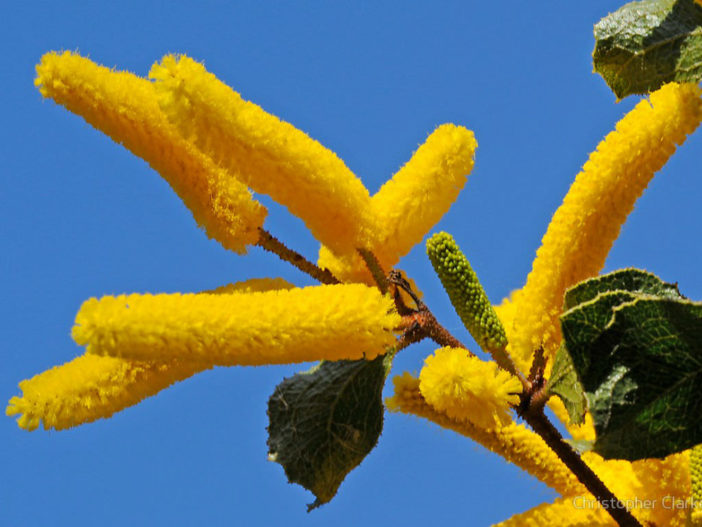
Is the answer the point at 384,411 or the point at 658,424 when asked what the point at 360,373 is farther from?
the point at 658,424

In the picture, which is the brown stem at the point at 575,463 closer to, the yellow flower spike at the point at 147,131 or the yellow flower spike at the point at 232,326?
the yellow flower spike at the point at 232,326

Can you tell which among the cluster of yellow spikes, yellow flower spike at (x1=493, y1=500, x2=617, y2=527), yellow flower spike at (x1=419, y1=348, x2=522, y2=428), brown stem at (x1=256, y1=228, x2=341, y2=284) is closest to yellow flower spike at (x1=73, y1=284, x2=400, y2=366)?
Answer: the cluster of yellow spikes

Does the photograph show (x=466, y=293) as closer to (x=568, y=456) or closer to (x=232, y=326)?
(x=568, y=456)

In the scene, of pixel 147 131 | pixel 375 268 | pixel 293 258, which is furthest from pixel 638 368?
Result: pixel 147 131

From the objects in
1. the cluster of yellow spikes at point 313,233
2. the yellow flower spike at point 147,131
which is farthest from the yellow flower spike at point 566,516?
the yellow flower spike at point 147,131

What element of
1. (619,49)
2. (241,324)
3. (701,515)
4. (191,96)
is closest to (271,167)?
(191,96)

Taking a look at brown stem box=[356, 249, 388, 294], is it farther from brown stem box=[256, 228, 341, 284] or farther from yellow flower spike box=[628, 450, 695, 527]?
yellow flower spike box=[628, 450, 695, 527]

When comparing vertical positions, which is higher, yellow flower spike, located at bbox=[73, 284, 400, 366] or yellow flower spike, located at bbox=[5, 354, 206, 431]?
yellow flower spike, located at bbox=[5, 354, 206, 431]

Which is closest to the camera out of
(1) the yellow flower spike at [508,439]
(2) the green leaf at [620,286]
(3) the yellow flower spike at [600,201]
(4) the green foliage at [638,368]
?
(4) the green foliage at [638,368]
